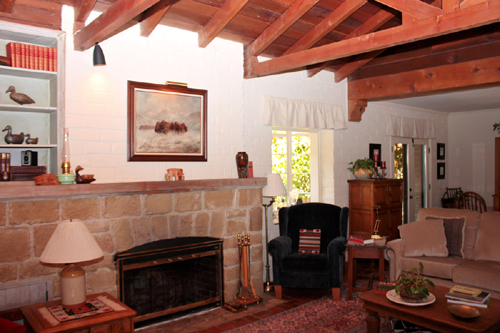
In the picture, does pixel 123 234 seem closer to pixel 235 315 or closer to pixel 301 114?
pixel 235 315

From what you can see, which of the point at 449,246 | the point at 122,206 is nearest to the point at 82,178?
the point at 122,206

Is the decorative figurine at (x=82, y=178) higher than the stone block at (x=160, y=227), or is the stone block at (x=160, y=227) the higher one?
the decorative figurine at (x=82, y=178)

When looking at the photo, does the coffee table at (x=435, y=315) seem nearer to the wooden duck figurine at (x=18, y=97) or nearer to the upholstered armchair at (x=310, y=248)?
the upholstered armchair at (x=310, y=248)

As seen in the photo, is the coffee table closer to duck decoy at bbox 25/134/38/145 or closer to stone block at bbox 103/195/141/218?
Result: stone block at bbox 103/195/141/218

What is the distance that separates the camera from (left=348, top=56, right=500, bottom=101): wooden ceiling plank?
4617 mm

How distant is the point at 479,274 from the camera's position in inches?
142

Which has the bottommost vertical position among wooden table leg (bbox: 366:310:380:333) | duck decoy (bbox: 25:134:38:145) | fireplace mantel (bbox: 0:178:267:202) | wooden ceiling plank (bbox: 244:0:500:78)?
wooden table leg (bbox: 366:310:380:333)

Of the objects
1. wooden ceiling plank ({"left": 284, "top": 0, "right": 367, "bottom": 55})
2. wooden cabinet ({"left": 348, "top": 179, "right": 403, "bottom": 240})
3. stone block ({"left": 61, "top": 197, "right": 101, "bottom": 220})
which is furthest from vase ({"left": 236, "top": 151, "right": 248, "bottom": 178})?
wooden cabinet ({"left": 348, "top": 179, "right": 403, "bottom": 240})

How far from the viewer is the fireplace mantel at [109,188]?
2867mm

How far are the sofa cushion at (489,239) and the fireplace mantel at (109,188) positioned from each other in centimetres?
234

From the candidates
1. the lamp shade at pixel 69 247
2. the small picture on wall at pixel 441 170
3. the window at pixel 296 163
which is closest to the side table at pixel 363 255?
the window at pixel 296 163

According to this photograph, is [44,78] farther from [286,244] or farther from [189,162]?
[286,244]

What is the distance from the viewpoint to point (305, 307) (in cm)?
399

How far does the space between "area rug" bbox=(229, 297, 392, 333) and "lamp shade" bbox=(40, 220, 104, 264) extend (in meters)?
1.51
